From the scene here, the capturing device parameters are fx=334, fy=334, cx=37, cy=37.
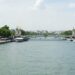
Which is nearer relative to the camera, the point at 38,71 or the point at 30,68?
the point at 38,71

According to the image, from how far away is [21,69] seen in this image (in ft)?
76.0

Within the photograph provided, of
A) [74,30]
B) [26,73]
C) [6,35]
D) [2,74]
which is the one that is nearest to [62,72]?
[26,73]

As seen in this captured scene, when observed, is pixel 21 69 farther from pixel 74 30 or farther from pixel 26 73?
pixel 74 30

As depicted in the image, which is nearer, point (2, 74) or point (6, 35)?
point (2, 74)

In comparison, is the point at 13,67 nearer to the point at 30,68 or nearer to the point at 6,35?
the point at 30,68

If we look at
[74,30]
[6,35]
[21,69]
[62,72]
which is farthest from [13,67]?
[74,30]

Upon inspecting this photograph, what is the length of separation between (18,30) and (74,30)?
89.1ft

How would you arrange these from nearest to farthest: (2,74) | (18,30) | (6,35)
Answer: (2,74)
(6,35)
(18,30)

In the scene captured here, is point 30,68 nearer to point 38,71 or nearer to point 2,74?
point 38,71

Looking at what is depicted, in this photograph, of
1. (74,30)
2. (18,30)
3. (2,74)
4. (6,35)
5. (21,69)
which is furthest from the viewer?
(74,30)

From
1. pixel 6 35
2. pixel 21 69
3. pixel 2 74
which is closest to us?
pixel 2 74

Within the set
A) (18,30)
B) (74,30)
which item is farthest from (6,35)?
(74,30)

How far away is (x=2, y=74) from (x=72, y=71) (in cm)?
475

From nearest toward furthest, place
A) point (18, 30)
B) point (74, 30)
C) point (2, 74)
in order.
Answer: point (2, 74), point (18, 30), point (74, 30)
